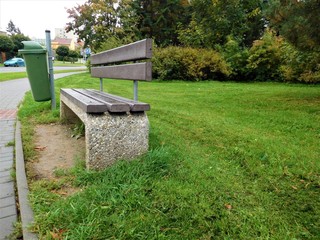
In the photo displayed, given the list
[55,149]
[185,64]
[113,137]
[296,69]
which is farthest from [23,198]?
[296,69]

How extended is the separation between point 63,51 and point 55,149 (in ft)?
205

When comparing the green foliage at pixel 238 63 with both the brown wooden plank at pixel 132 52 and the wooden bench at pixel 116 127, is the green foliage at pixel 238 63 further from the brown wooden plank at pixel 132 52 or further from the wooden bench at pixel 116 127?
the wooden bench at pixel 116 127

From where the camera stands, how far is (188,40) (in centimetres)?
2142

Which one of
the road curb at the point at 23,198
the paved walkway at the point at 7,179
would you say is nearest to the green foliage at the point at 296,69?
the paved walkway at the point at 7,179

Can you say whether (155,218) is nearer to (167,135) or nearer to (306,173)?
(306,173)

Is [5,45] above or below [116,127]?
above

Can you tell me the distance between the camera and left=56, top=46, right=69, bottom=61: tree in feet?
196

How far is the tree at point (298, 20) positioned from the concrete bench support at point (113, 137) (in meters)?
4.27

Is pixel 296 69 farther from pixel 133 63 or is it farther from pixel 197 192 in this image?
pixel 197 192

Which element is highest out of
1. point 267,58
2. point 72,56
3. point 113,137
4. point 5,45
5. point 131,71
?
point 5,45

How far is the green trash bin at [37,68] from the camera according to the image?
16.0ft

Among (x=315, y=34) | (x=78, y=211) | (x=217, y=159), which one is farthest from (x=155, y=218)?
(x=315, y=34)

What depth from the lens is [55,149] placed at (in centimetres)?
338

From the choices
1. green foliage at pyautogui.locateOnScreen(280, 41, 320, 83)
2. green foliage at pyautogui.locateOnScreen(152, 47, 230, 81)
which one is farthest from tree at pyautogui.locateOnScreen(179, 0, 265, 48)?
green foliage at pyautogui.locateOnScreen(280, 41, 320, 83)
